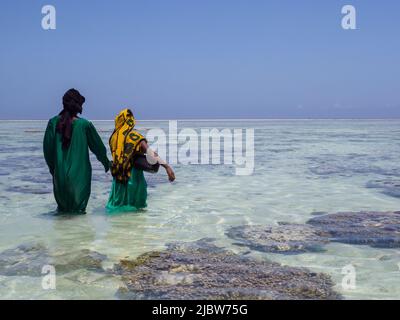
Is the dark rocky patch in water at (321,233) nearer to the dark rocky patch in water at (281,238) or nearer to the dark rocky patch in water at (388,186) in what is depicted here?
the dark rocky patch in water at (281,238)

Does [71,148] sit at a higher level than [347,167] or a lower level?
higher

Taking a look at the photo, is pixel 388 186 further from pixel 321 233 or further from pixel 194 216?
pixel 194 216

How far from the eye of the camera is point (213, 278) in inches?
133

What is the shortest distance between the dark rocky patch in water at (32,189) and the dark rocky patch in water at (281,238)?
161 inches

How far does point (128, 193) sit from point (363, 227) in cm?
292

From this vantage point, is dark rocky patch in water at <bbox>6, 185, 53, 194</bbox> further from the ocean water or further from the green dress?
the green dress

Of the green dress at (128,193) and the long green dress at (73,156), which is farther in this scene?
the green dress at (128,193)

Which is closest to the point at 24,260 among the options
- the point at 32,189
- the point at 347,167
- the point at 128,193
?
the point at 128,193

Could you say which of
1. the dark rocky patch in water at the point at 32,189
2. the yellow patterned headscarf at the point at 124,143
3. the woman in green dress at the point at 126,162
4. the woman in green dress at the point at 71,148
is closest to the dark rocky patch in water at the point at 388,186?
the woman in green dress at the point at 126,162

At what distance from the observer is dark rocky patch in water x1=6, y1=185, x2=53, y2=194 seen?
7.68 meters

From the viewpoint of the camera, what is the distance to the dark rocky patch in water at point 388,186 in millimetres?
7402

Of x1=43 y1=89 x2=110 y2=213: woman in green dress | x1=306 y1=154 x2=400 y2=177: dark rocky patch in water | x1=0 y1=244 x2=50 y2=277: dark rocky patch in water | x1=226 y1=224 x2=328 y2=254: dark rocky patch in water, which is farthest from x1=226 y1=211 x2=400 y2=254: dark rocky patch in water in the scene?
x1=306 y1=154 x2=400 y2=177: dark rocky patch in water
